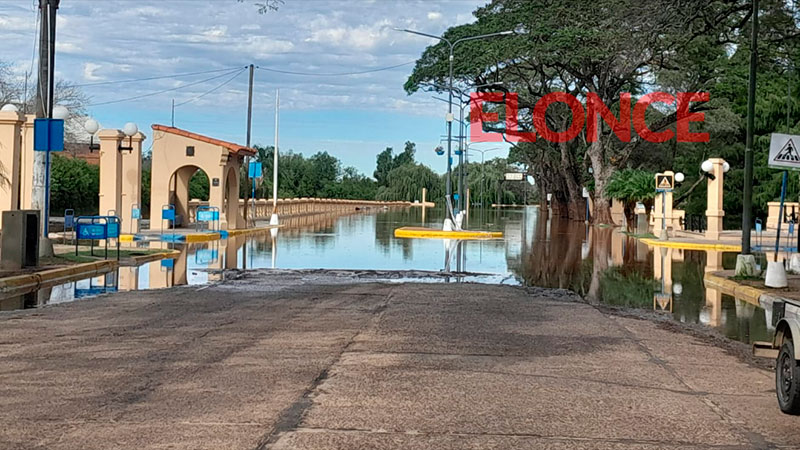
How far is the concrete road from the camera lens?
6.09 meters

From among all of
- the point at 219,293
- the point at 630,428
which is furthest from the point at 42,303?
the point at 630,428

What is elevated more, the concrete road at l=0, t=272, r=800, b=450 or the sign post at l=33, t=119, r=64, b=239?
the sign post at l=33, t=119, r=64, b=239

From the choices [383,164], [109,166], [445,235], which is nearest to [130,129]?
[109,166]

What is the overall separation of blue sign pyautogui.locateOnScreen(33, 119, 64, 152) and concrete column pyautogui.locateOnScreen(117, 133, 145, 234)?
1442 centimetres

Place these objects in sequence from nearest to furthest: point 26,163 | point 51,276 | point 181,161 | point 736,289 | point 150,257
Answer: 1. point 736,289
2. point 51,276
3. point 150,257
4. point 26,163
5. point 181,161

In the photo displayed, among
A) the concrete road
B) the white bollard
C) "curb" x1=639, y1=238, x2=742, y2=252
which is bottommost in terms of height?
the concrete road

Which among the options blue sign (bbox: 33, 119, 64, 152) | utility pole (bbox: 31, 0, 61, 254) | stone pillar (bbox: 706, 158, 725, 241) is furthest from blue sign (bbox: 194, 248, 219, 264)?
stone pillar (bbox: 706, 158, 725, 241)

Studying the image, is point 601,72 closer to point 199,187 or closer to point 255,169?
point 255,169

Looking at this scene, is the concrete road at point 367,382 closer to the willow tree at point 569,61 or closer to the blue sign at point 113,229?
the blue sign at point 113,229

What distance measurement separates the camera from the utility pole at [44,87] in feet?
73.5

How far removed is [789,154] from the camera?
54.8ft

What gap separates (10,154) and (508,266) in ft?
55.7

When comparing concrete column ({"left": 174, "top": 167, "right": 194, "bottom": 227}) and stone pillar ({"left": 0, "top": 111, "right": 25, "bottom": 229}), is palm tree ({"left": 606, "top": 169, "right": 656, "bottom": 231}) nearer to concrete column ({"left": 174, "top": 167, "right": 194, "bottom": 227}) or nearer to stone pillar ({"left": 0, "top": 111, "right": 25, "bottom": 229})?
concrete column ({"left": 174, "top": 167, "right": 194, "bottom": 227})

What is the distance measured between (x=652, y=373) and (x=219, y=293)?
8925mm
